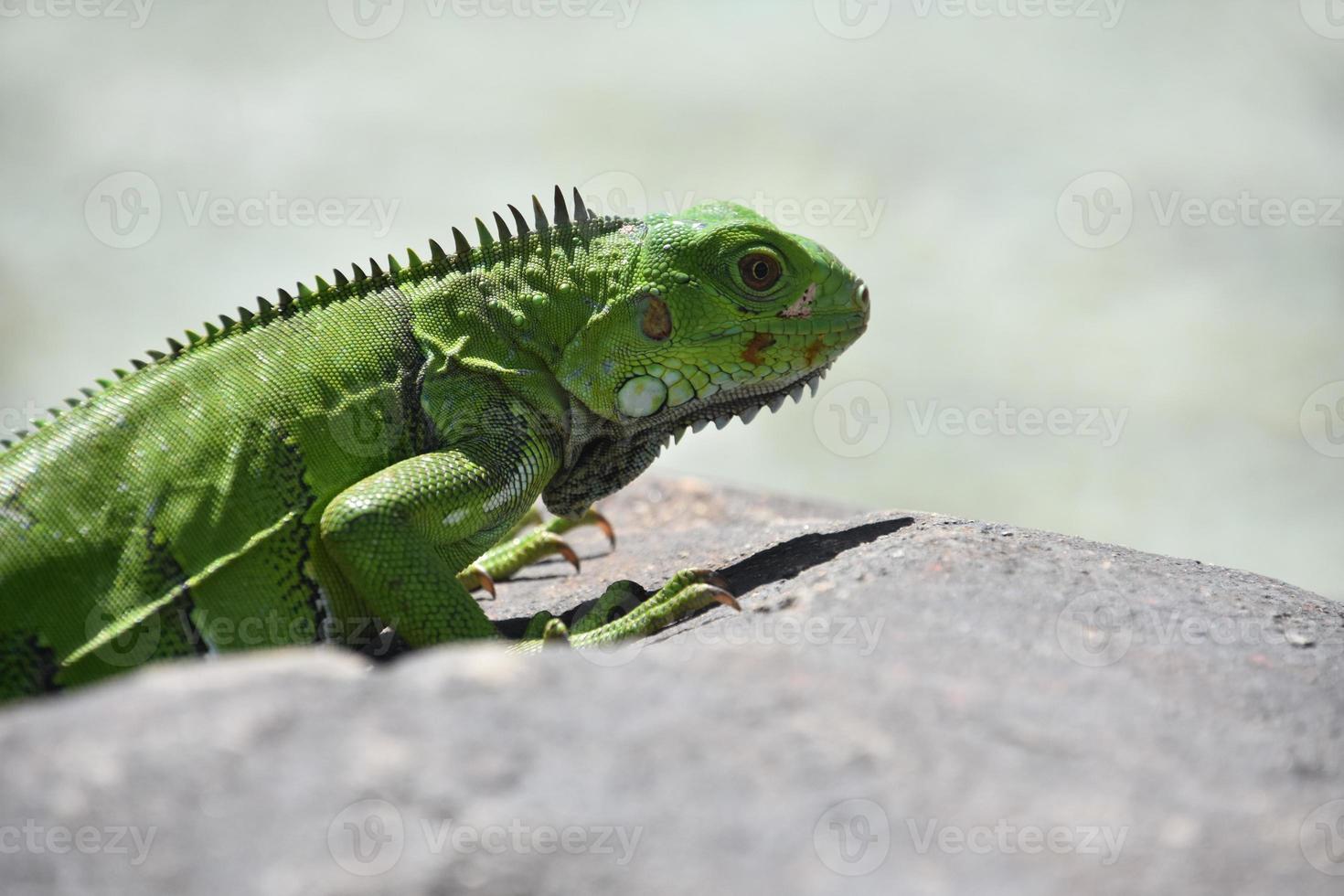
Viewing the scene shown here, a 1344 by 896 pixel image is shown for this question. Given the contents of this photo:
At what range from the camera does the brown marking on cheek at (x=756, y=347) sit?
6.43 m

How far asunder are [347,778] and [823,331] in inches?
147

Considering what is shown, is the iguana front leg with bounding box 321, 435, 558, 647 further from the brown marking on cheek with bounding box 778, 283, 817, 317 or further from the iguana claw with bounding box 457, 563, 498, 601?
the iguana claw with bounding box 457, 563, 498, 601

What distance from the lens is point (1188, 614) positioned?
578 cm

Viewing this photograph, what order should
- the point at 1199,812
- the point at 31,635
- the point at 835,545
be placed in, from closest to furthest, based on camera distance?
the point at 1199,812
the point at 31,635
the point at 835,545

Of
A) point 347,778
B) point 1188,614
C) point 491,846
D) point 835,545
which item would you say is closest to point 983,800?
point 491,846

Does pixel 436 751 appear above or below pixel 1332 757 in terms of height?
above

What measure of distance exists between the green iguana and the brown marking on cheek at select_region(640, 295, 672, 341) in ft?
0.05

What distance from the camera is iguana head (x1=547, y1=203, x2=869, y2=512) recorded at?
21.0 feet

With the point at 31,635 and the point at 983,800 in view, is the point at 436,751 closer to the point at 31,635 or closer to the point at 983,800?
the point at 983,800

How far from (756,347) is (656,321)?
557mm

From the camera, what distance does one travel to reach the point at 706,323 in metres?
6.42

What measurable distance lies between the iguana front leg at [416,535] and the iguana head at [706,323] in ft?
2.64

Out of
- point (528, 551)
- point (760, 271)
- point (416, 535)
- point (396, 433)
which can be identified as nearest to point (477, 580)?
point (528, 551)

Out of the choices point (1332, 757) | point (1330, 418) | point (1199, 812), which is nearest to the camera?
point (1199, 812)
